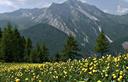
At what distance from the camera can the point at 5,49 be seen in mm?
86750

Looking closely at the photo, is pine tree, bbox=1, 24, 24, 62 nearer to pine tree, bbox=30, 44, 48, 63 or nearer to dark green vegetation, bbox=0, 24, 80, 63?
dark green vegetation, bbox=0, 24, 80, 63

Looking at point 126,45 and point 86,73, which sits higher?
point 126,45

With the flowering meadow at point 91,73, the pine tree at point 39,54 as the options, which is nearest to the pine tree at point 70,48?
the pine tree at point 39,54

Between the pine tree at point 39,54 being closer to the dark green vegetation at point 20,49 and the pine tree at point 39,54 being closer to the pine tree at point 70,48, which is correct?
the dark green vegetation at point 20,49

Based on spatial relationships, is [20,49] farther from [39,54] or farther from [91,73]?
[91,73]

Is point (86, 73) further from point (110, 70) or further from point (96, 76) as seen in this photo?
point (96, 76)

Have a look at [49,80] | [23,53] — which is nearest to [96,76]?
[49,80]

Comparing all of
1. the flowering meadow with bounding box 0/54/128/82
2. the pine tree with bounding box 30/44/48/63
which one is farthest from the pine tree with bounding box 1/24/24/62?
the flowering meadow with bounding box 0/54/128/82

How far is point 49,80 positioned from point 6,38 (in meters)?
77.5

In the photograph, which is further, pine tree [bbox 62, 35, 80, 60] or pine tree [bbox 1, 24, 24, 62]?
pine tree [bbox 62, 35, 80, 60]

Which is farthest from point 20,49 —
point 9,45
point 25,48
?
point 25,48

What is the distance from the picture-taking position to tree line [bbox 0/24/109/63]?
8688cm

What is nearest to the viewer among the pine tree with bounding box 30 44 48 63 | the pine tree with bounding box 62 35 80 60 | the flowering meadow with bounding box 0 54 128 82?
the flowering meadow with bounding box 0 54 128 82

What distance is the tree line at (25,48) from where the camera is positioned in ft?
285
